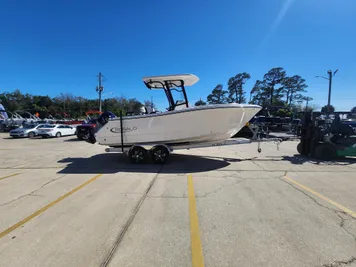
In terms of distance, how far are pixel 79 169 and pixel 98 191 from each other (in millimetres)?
2584

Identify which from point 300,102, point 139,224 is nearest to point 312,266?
point 139,224

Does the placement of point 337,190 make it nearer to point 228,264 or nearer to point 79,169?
point 228,264

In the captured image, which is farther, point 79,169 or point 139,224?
point 79,169

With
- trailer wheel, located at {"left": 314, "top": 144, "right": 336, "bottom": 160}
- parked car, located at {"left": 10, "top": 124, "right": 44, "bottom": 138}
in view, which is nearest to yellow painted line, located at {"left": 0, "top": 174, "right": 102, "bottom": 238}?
trailer wheel, located at {"left": 314, "top": 144, "right": 336, "bottom": 160}

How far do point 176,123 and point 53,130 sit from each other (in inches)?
667

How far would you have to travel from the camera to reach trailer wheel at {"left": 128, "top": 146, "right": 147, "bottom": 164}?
7125mm

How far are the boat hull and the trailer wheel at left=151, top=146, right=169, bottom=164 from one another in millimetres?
234

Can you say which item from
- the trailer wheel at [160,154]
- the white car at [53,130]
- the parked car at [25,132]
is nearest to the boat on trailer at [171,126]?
the trailer wheel at [160,154]

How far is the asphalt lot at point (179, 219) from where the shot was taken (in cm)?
226

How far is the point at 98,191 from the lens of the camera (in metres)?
4.38

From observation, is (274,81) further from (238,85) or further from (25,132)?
(25,132)

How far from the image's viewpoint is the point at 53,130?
18594 mm

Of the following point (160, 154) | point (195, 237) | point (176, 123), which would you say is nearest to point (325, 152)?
point (176, 123)

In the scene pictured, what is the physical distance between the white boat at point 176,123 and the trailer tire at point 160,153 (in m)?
0.25
